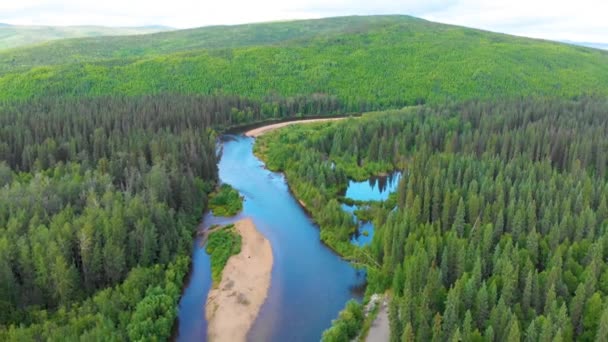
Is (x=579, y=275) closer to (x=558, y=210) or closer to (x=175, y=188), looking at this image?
(x=558, y=210)

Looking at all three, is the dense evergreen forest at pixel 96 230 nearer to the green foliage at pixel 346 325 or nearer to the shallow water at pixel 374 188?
the green foliage at pixel 346 325

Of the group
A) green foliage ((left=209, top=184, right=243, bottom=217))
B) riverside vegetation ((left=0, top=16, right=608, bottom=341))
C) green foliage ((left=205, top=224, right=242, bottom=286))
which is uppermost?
riverside vegetation ((left=0, top=16, right=608, bottom=341))

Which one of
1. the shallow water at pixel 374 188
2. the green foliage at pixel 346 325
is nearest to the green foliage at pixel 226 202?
the shallow water at pixel 374 188

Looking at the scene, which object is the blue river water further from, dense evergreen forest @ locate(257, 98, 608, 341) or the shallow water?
the shallow water

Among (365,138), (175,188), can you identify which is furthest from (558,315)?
(365,138)

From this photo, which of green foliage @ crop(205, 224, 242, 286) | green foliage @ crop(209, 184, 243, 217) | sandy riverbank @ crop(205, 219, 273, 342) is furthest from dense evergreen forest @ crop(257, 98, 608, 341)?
green foliage @ crop(205, 224, 242, 286)

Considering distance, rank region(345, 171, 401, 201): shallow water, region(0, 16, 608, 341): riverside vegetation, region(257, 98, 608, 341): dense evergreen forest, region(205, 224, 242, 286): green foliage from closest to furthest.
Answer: region(257, 98, 608, 341): dense evergreen forest < region(0, 16, 608, 341): riverside vegetation < region(205, 224, 242, 286): green foliage < region(345, 171, 401, 201): shallow water

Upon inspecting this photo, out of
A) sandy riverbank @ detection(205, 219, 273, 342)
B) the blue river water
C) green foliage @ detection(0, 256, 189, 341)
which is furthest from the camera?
the blue river water
